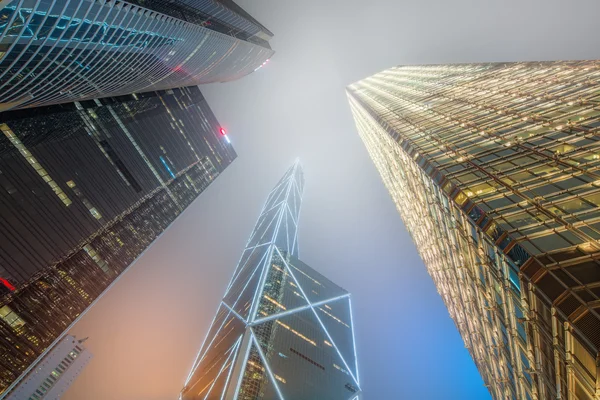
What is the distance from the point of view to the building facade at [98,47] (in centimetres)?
3462

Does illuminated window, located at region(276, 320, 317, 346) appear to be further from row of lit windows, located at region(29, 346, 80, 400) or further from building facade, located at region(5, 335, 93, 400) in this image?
row of lit windows, located at region(29, 346, 80, 400)

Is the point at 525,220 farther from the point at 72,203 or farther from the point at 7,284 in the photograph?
the point at 72,203

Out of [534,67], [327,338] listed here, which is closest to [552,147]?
[534,67]

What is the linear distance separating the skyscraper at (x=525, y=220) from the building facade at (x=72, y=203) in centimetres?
5942

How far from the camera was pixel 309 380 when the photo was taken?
46594 mm

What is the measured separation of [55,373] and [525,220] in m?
130

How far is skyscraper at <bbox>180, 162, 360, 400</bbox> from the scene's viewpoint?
42344 mm

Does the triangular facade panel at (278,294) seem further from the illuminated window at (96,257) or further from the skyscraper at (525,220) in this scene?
the illuminated window at (96,257)

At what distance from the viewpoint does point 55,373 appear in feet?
322

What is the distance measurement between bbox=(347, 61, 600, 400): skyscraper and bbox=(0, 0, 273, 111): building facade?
4025 centimetres

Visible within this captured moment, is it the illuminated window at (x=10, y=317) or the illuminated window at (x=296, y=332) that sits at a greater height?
the illuminated window at (x=10, y=317)

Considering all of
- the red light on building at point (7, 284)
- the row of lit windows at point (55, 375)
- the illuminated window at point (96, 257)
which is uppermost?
the red light on building at point (7, 284)

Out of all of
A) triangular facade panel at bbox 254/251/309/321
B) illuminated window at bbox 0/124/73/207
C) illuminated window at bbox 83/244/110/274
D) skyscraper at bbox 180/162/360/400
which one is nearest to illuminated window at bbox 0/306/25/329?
illuminated window at bbox 83/244/110/274

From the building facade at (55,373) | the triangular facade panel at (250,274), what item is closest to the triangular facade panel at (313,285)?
the triangular facade panel at (250,274)
